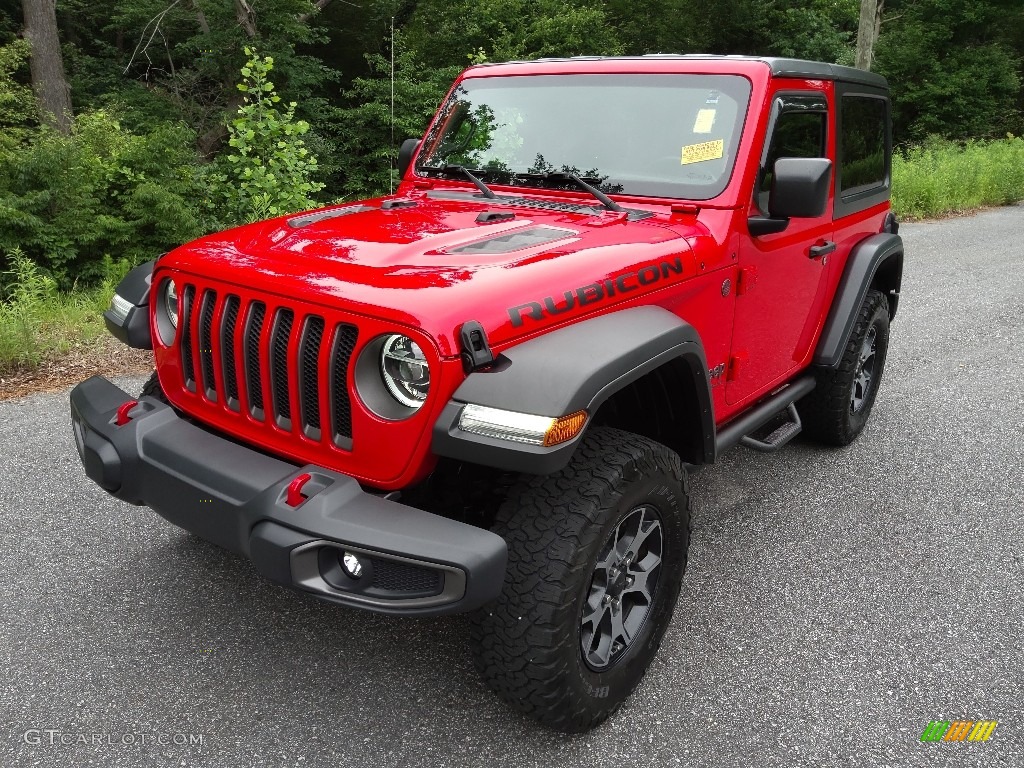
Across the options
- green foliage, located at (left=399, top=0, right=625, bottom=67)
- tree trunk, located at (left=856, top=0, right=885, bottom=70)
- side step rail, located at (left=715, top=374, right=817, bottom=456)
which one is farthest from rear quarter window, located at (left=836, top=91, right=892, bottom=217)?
green foliage, located at (left=399, top=0, right=625, bottom=67)

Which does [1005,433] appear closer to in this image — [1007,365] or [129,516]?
[1007,365]

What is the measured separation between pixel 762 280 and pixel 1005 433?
7.98 ft

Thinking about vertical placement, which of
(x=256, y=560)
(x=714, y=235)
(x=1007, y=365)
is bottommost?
(x=1007, y=365)

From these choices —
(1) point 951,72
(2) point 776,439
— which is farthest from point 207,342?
(1) point 951,72

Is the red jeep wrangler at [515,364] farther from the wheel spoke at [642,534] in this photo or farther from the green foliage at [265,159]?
the green foliage at [265,159]

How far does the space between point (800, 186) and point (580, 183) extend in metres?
0.80

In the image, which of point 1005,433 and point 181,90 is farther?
point 181,90

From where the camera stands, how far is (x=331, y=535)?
2.01 m

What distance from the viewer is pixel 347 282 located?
7.53ft

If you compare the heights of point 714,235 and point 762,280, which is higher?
point 714,235

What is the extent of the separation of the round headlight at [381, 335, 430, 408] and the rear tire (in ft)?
8.66

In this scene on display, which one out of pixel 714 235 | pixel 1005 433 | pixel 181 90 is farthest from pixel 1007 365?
pixel 181 90

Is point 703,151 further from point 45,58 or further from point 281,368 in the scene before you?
point 45,58

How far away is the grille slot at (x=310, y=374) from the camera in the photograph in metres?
2.28
